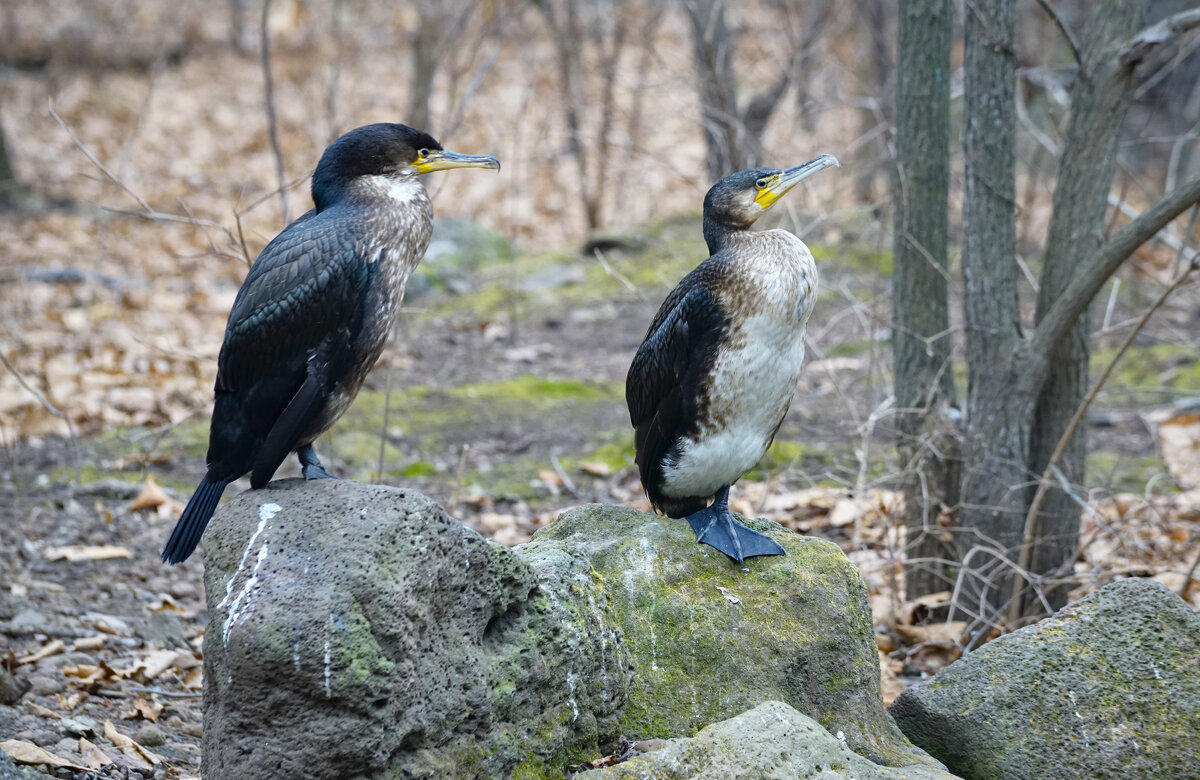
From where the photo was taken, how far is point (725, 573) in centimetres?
373

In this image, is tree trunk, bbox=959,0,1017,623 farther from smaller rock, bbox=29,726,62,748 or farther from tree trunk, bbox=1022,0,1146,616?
smaller rock, bbox=29,726,62,748

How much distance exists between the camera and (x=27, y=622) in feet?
15.6

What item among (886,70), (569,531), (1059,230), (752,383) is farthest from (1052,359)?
(886,70)

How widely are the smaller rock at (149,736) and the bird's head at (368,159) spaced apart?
1932mm

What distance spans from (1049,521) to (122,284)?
899 cm

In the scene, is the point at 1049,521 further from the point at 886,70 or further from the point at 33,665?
the point at 886,70

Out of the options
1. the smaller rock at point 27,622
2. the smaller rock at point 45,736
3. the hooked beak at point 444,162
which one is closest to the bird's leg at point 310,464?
the hooked beak at point 444,162

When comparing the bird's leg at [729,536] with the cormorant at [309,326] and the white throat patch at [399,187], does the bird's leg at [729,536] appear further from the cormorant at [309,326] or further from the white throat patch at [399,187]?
the white throat patch at [399,187]

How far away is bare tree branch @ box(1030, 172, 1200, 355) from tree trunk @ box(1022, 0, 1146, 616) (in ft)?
0.58

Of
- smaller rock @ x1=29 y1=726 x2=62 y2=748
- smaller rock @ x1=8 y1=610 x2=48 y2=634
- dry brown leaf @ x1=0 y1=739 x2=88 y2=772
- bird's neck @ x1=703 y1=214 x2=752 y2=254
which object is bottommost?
smaller rock @ x1=8 y1=610 x2=48 y2=634

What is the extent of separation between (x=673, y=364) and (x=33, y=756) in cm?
231

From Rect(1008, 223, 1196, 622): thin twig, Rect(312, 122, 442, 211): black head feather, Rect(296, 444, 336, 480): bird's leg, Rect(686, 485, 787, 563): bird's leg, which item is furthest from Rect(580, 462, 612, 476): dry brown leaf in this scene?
Rect(312, 122, 442, 211): black head feather

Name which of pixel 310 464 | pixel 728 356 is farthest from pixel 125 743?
pixel 728 356

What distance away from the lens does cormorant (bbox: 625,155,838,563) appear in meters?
3.68
